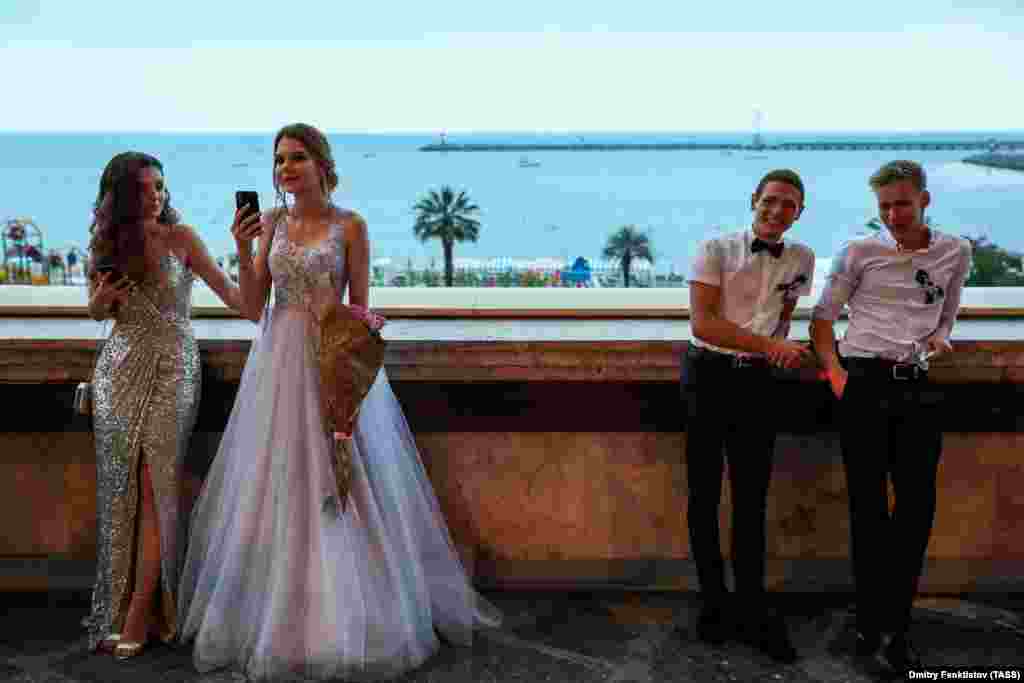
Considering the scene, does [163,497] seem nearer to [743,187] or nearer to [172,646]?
[172,646]

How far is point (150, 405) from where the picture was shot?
282cm

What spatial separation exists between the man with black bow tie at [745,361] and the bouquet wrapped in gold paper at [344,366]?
0.98 m

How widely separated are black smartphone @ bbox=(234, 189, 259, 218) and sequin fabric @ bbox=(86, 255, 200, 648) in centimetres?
32

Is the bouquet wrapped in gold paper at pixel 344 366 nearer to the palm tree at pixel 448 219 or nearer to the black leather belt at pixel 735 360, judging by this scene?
the black leather belt at pixel 735 360

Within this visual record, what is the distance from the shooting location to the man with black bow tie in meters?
2.62

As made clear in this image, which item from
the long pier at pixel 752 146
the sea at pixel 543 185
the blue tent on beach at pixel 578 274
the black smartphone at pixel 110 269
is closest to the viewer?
the black smartphone at pixel 110 269

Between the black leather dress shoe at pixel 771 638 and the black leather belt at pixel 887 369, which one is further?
the black leather dress shoe at pixel 771 638

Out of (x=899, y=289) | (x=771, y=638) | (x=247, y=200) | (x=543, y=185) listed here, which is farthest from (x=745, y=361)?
(x=543, y=185)

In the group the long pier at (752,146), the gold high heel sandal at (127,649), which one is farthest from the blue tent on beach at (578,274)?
the gold high heel sandal at (127,649)

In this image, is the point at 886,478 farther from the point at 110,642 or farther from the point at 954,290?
the point at 110,642

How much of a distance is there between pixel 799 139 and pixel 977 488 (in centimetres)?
192

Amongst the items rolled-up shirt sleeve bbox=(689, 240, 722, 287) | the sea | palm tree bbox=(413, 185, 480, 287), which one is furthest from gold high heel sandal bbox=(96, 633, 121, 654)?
palm tree bbox=(413, 185, 480, 287)

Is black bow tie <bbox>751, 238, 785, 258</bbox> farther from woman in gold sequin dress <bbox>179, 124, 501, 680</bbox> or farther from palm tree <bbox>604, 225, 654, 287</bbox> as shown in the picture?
palm tree <bbox>604, 225, 654, 287</bbox>

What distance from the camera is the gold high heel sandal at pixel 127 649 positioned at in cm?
281
